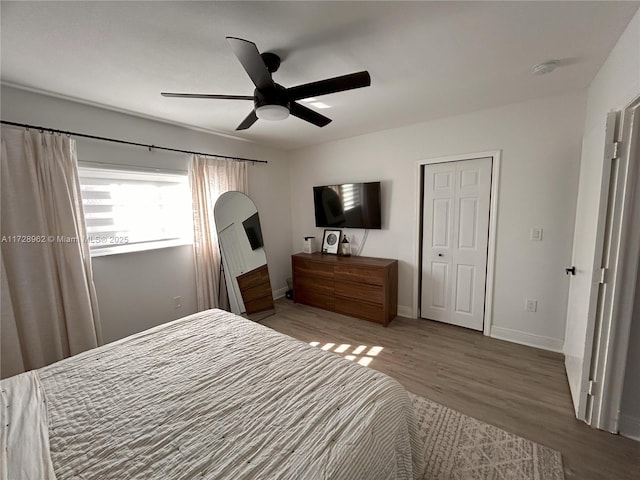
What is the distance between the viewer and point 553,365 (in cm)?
234

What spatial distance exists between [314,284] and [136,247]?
7.24ft

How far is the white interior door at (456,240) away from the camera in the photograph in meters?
2.87

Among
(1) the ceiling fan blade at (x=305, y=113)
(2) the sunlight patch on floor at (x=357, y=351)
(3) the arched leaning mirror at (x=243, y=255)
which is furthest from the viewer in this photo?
(3) the arched leaning mirror at (x=243, y=255)

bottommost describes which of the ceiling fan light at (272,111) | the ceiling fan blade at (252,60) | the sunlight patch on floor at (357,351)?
the sunlight patch on floor at (357,351)

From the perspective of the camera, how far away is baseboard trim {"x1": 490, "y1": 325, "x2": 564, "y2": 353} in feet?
8.37

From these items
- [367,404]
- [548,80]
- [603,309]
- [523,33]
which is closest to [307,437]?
[367,404]

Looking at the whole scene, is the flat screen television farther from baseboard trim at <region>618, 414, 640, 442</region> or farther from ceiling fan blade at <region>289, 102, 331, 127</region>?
baseboard trim at <region>618, 414, 640, 442</region>

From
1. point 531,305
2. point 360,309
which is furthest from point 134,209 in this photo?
point 531,305

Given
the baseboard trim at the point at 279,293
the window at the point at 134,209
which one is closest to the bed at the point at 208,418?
the window at the point at 134,209

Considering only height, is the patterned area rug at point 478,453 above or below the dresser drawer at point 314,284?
below

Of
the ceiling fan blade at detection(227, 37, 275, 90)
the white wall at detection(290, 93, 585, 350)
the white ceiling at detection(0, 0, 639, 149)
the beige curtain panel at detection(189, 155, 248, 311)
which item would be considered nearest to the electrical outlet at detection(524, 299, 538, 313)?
the white wall at detection(290, 93, 585, 350)

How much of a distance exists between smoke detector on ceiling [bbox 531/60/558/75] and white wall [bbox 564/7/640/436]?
0.92 feet

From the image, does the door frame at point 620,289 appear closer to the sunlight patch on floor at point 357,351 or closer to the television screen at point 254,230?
the sunlight patch on floor at point 357,351

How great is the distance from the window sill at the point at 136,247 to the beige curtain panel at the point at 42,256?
0.62 ft
